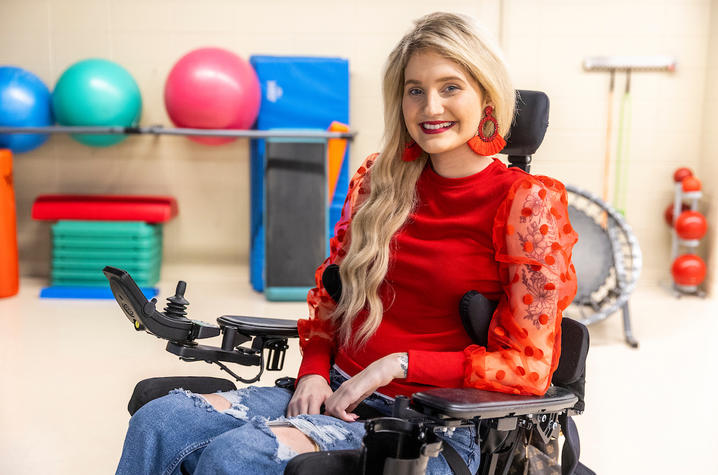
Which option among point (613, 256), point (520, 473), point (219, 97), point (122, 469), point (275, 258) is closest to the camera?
point (122, 469)

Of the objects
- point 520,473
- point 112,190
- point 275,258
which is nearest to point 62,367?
point 275,258

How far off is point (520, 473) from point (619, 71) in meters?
4.03

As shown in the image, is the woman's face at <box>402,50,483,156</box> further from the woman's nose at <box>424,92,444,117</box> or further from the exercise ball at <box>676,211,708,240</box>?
the exercise ball at <box>676,211,708,240</box>

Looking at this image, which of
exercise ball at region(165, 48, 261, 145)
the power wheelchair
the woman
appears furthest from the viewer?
exercise ball at region(165, 48, 261, 145)

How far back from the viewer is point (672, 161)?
16.9 ft

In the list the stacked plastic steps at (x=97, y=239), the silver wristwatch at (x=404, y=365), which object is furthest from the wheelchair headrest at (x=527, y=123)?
the stacked plastic steps at (x=97, y=239)

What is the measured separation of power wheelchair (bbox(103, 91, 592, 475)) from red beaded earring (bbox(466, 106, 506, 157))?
142mm

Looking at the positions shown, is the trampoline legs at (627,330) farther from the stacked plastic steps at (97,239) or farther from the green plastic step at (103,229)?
the green plastic step at (103,229)

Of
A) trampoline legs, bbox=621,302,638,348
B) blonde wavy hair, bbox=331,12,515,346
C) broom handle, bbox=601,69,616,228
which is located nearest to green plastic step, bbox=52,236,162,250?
trampoline legs, bbox=621,302,638,348

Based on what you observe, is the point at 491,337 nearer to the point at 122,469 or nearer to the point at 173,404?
the point at 173,404

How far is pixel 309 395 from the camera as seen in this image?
1.61 metres

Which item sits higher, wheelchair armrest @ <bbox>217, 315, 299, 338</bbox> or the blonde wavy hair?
the blonde wavy hair

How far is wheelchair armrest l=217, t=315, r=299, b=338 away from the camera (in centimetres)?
173

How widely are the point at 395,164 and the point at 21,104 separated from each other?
338 cm
